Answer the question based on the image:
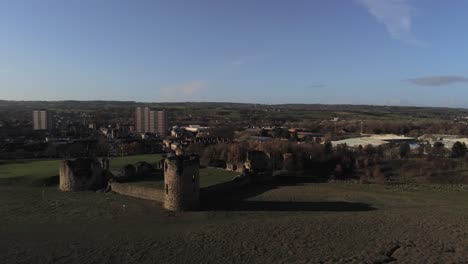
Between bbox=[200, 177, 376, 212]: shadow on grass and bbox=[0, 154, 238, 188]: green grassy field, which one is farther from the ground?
bbox=[0, 154, 238, 188]: green grassy field

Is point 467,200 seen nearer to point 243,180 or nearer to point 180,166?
point 243,180

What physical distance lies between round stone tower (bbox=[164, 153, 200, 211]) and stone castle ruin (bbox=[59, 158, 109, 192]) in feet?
25.1

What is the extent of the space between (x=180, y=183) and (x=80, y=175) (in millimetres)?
8527

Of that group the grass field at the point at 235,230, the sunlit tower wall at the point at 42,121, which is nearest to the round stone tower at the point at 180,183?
the grass field at the point at 235,230

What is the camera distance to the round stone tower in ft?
70.5

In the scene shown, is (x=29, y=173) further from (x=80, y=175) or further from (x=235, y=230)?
(x=235, y=230)

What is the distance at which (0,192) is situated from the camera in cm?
2577

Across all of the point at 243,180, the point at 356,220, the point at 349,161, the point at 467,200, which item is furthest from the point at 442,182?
the point at 356,220

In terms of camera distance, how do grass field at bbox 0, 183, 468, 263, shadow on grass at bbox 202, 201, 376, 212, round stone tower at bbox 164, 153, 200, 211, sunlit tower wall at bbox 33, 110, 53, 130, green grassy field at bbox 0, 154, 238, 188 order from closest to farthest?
1. grass field at bbox 0, 183, 468, 263
2. round stone tower at bbox 164, 153, 200, 211
3. shadow on grass at bbox 202, 201, 376, 212
4. green grassy field at bbox 0, 154, 238, 188
5. sunlit tower wall at bbox 33, 110, 53, 130

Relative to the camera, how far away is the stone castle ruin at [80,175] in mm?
26438

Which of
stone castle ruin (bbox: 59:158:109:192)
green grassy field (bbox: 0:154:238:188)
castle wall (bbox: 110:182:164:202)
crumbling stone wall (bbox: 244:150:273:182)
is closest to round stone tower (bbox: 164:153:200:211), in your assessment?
castle wall (bbox: 110:182:164:202)

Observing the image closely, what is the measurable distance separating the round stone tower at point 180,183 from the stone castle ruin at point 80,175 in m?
7.65

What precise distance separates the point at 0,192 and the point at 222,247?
1668cm

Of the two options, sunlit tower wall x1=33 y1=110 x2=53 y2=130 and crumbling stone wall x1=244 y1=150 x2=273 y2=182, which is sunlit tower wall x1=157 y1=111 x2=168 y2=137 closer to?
sunlit tower wall x1=33 y1=110 x2=53 y2=130
